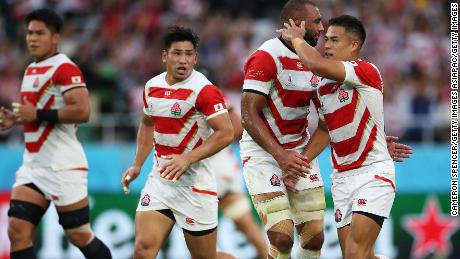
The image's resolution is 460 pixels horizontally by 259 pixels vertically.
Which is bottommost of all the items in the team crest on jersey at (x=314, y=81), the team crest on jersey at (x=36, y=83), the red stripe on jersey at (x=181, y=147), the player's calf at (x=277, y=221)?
the player's calf at (x=277, y=221)

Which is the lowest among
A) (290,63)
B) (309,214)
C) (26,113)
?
(309,214)

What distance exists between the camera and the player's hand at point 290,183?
30.5ft

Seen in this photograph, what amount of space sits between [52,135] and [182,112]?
1.63 metres

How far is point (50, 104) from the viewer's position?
1020cm

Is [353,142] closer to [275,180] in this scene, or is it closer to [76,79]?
[275,180]

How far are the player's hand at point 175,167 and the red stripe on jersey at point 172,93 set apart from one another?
583mm

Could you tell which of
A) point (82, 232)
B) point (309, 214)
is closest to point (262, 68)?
point (309, 214)

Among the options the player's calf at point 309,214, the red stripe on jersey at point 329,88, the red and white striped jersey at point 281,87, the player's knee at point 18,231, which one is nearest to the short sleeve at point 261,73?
the red and white striped jersey at point 281,87

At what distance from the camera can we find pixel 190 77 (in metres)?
9.43

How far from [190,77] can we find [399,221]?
569 centimetres

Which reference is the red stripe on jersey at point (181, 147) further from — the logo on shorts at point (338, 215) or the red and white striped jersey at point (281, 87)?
the logo on shorts at point (338, 215)

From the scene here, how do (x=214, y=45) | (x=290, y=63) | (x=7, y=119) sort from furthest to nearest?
(x=214, y=45) < (x=7, y=119) < (x=290, y=63)

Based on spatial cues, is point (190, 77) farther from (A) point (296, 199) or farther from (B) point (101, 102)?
(B) point (101, 102)

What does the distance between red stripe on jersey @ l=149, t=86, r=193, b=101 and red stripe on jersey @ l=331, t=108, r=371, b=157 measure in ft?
4.46
